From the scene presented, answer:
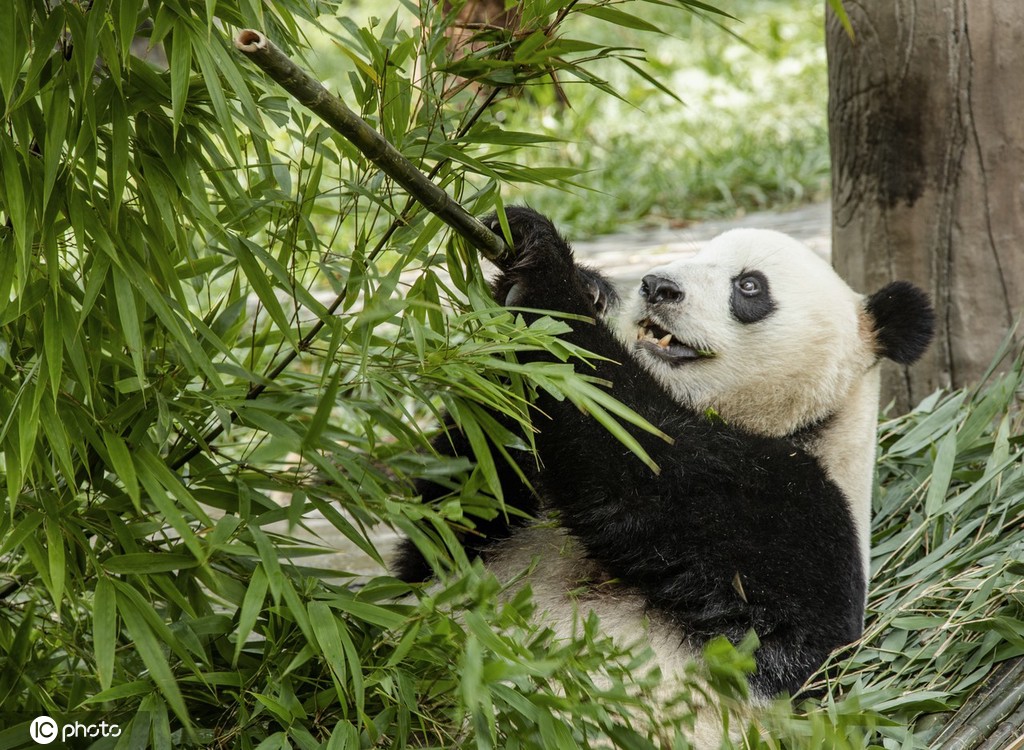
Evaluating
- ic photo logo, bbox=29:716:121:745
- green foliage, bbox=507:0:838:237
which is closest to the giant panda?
ic photo logo, bbox=29:716:121:745

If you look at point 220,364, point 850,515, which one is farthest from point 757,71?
point 220,364

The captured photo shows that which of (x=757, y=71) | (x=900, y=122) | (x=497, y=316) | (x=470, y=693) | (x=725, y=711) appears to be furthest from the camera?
(x=757, y=71)

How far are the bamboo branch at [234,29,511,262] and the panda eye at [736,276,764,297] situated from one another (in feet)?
3.22

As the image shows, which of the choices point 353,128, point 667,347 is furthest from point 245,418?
point 667,347

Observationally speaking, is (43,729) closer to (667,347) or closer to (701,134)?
(667,347)

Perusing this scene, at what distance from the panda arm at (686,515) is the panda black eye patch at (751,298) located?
1.59 ft

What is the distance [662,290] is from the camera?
2.60m

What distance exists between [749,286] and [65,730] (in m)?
1.82

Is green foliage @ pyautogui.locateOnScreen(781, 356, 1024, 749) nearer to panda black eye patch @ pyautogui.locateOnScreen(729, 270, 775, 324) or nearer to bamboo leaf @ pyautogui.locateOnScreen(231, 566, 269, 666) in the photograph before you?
panda black eye patch @ pyautogui.locateOnScreen(729, 270, 775, 324)

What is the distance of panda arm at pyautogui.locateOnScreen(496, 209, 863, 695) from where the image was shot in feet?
6.89

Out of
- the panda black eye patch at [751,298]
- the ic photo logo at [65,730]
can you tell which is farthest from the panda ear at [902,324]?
the ic photo logo at [65,730]

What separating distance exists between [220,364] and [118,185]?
44 centimetres

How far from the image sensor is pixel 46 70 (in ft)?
5.39

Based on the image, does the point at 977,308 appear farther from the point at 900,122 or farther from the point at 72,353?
the point at 72,353
